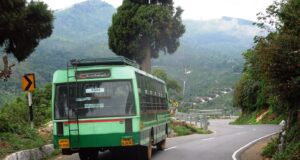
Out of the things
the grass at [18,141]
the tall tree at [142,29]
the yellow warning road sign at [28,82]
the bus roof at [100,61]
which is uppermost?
the tall tree at [142,29]

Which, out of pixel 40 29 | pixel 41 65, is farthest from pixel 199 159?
pixel 41 65

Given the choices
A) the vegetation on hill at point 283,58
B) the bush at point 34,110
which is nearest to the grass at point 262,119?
the bush at point 34,110

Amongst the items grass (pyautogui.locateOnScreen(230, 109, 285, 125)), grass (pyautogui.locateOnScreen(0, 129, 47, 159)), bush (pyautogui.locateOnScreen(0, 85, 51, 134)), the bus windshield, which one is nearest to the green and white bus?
the bus windshield

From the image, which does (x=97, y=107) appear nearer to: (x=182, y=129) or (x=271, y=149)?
(x=271, y=149)

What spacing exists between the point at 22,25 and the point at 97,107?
5812mm

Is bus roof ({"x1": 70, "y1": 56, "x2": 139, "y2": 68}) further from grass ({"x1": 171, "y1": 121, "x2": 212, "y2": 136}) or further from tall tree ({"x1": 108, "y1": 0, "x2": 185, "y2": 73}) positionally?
grass ({"x1": 171, "y1": 121, "x2": 212, "y2": 136})

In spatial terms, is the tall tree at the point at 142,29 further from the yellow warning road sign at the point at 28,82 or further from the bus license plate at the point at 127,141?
the bus license plate at the point at 127,141

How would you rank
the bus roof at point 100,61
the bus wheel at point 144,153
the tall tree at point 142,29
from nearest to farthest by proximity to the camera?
the bus roof at point 100,61
the bus wheel at point 144,153
the tall tree at point 142,29

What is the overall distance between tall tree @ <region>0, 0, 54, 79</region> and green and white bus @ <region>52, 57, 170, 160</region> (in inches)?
160

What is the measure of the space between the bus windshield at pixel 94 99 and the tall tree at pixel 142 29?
21161mm

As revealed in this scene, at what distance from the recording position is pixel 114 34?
125 ft

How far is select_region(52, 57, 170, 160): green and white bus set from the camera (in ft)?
51.2

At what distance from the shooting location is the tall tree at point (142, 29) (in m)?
37.5

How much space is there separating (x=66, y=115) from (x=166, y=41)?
2405 centimetres
